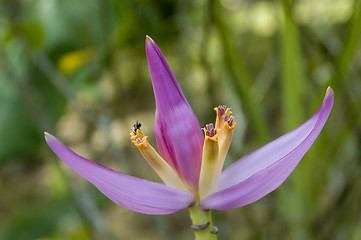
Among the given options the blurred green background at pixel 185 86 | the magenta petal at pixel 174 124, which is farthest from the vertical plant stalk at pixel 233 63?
the magenta petal at pixel 174 124

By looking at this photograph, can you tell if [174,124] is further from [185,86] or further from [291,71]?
[185,86]

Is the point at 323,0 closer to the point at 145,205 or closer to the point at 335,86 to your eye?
the point at 335,86

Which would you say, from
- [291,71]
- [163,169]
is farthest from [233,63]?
[163,169]

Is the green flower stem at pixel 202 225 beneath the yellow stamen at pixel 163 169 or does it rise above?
beneath

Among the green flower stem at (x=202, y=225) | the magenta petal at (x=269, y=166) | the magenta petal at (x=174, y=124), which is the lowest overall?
the green flower stem at (x=202, y=225)

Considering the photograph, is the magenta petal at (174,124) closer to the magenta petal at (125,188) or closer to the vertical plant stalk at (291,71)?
the magenta petal at (125,188)

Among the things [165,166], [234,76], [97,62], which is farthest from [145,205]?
[97,62]

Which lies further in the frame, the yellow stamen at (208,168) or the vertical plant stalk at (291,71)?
the vertical plant stalk at (291,71)

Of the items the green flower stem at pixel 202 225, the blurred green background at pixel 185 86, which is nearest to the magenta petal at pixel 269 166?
the green flower stem at pixel 202 225
